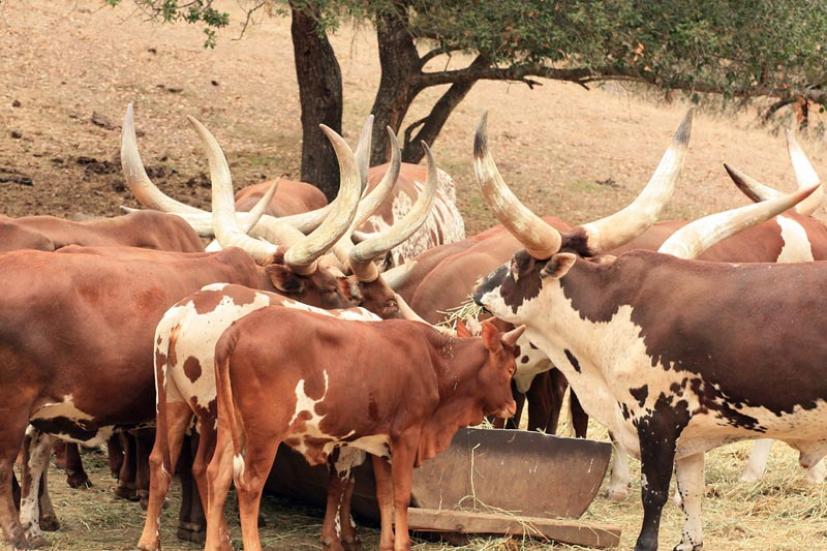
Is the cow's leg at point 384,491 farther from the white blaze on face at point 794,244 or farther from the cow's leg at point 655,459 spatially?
the white blaze on face at point 794,244

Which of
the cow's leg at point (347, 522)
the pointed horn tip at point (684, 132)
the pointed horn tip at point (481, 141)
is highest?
the pointed horn tip at point (684, 132)

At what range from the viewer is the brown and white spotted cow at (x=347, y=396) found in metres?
6.06

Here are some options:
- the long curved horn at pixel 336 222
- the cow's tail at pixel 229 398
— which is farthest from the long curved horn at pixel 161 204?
the cow's tail at pixel 229 398

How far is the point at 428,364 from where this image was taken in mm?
6711

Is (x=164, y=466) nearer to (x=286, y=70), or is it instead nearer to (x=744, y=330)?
(x=744, y=330)

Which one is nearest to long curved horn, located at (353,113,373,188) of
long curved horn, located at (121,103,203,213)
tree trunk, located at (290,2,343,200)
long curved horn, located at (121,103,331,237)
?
long curved horn, located at (121,103,331,237)

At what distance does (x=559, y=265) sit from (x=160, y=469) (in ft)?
6.87

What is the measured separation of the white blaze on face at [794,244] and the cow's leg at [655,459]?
3075 millimetres

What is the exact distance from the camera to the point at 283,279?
25.6 feet

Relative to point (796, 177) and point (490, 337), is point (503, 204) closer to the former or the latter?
point (490, 337)

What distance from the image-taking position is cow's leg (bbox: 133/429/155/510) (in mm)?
7590

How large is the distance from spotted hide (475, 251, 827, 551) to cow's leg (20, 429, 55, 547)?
2355 millimetres

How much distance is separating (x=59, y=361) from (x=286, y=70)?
1533 centimetres

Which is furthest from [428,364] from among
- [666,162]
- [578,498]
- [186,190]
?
[186,190]
